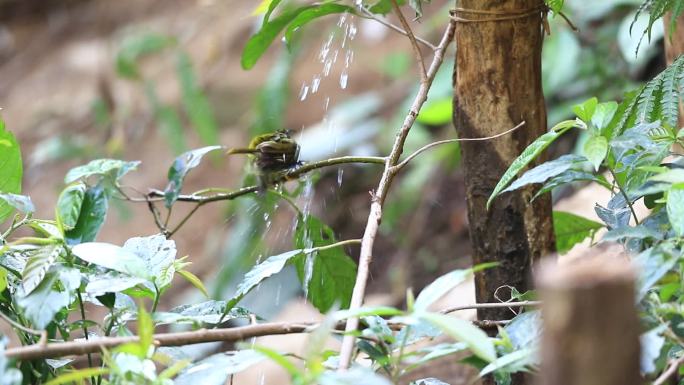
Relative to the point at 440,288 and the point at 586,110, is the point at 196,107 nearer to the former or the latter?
the point at 586,110

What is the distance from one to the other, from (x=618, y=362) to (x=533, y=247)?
2.90ft

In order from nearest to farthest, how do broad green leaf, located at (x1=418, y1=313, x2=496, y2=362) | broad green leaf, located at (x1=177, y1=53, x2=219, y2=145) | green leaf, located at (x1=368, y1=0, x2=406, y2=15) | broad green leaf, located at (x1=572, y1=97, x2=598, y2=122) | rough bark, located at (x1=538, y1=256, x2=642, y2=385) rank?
rough bark, located at (x1=538, y1=256, x2=642, y2=385)
broad green leaf, located at (x1=418, y1=313, x2=496, y2=362)
broad green leaf, located at (x1=572, y1=97, x2=598, y2=122)
green leaf, located at (x1=368, y1=0, x2=406, y2=15)
broad green leaf, located at (x1=177, y1=53, x2=219, y2=145)

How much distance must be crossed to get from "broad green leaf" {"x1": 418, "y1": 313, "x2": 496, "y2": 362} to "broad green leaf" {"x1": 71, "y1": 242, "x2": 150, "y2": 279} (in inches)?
17.5

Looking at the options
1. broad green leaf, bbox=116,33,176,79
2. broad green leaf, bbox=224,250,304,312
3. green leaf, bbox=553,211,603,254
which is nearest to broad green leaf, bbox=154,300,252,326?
broad green leaf, bbox=224,250,304,312

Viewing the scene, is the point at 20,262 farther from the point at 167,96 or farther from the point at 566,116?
the point at 167,96

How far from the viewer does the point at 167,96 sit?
246 inches

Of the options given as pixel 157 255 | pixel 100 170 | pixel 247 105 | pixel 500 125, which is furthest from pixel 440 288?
pixel 247 105

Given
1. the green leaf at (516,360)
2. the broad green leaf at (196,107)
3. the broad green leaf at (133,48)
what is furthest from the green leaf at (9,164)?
the broad green leaf at (133,48)

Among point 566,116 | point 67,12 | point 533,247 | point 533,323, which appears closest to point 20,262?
point 533,323

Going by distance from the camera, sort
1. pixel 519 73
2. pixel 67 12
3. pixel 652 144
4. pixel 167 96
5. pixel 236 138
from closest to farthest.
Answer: pixel 652 144 < pixel 519 73 < pixel 236 138 < pixel 167 96 < pixel 67 12

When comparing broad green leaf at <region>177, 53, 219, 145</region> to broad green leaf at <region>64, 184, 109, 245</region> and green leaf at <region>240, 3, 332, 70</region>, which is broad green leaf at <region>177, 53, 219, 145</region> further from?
broad green leaf at <region>64, 184, 109, 245</region>

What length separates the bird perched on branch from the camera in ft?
5.28

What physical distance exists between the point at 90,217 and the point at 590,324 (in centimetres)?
104

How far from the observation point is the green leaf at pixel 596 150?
3.43 ft
